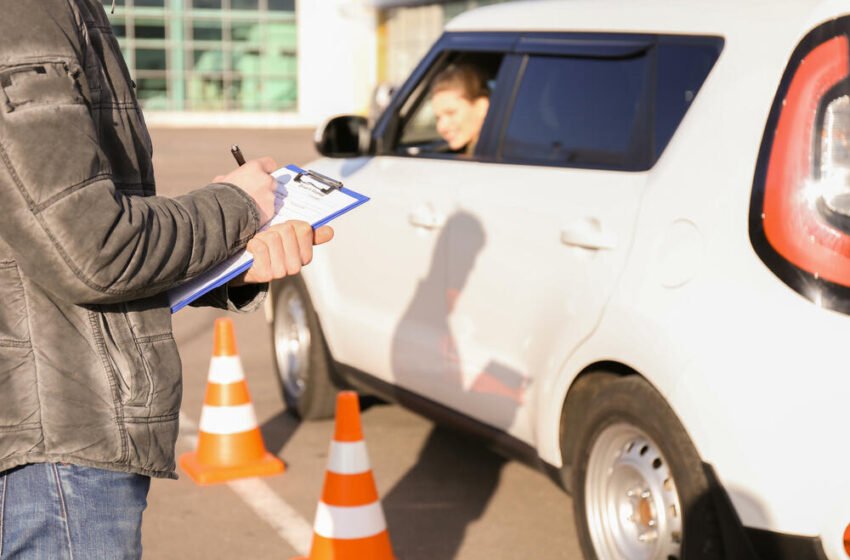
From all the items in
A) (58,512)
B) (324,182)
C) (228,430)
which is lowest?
(228,430)

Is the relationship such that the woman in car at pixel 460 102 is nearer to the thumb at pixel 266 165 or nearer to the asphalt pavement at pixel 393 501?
the asphalt pavement at pixel 393 501

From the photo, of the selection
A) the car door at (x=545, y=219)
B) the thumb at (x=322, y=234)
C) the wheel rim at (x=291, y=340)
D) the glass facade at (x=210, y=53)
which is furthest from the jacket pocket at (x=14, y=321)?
the glass facade at (x=210, y=53)

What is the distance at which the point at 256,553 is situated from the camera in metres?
4.70

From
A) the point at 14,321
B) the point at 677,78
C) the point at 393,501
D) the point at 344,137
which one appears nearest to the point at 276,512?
the point at 393,501

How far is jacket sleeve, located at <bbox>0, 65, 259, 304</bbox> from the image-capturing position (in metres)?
1.86

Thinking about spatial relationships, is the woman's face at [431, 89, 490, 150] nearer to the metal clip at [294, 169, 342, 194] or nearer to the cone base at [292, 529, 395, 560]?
the cone base at [292, 529, 395, 560]

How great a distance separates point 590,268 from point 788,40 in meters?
0.90

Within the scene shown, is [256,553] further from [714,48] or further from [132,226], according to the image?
[132,226]

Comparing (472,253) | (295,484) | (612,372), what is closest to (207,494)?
(295,484)

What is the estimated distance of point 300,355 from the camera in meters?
6.30

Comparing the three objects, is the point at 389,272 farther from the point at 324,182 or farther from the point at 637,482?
the point at 324,182

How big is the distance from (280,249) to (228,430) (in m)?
3.49

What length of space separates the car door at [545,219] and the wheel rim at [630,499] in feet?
1.09

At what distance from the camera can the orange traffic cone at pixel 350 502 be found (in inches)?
166
